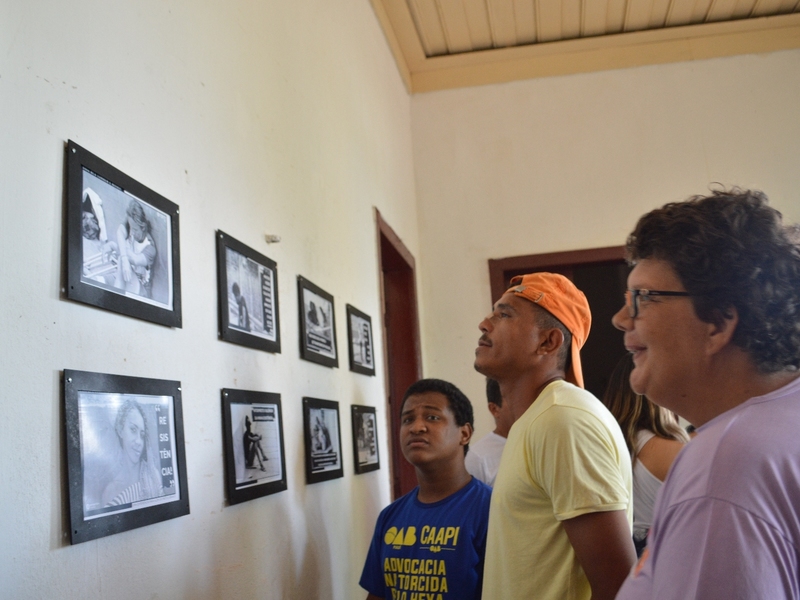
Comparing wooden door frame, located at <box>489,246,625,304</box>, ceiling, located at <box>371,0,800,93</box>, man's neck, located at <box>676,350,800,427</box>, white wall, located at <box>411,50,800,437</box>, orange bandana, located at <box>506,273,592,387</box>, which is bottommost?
man's neck, located at <box>676,350,800,427</box>

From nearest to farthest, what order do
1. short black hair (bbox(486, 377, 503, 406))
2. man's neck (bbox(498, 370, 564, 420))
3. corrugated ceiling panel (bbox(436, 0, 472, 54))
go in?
man's neck (bbox(498, 370, 564, 420)), short black hair (bbox(486, 377, 503, 406)), corrugated ceiling panel (bbox(436, 0, 472, 54))

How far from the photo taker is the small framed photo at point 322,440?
2492 mm

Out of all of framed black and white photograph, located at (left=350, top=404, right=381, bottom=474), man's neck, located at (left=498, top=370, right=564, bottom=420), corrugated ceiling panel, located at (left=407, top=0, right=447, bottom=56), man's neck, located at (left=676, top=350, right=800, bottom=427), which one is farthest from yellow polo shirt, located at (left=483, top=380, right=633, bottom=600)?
corrugated ceiling panel, located at (left=407, top=0, right=447, bottom=56)

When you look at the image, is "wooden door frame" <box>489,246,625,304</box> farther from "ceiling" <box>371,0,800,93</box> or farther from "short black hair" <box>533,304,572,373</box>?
"short black hair" <box>533,304,572,373</box>

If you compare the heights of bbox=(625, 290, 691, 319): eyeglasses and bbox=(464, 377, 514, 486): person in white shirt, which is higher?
bbox=(625, 290, 691, 319): eyeglasses

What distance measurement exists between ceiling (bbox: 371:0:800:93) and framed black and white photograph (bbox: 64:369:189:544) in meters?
4.05

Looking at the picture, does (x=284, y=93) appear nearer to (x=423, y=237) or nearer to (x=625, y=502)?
(x=625, y=502)

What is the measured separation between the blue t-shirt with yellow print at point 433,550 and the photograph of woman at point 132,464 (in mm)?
1058

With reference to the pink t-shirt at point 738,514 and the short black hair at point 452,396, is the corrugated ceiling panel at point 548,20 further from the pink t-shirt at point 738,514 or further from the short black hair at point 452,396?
the pink t-shirt at point 738,514

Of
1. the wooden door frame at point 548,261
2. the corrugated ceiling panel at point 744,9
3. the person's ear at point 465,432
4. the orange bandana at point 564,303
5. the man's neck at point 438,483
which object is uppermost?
the corrugated ceiling panel at point 744,9

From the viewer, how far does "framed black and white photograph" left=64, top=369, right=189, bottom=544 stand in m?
1.26

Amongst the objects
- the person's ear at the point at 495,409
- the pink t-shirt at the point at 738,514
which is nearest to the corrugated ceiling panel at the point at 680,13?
the person's ear at the point at 495,409

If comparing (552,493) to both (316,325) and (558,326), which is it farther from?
(316,325)

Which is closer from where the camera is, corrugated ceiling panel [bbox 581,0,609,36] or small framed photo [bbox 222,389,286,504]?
small framed photo [bbox 222,389,286,504]
